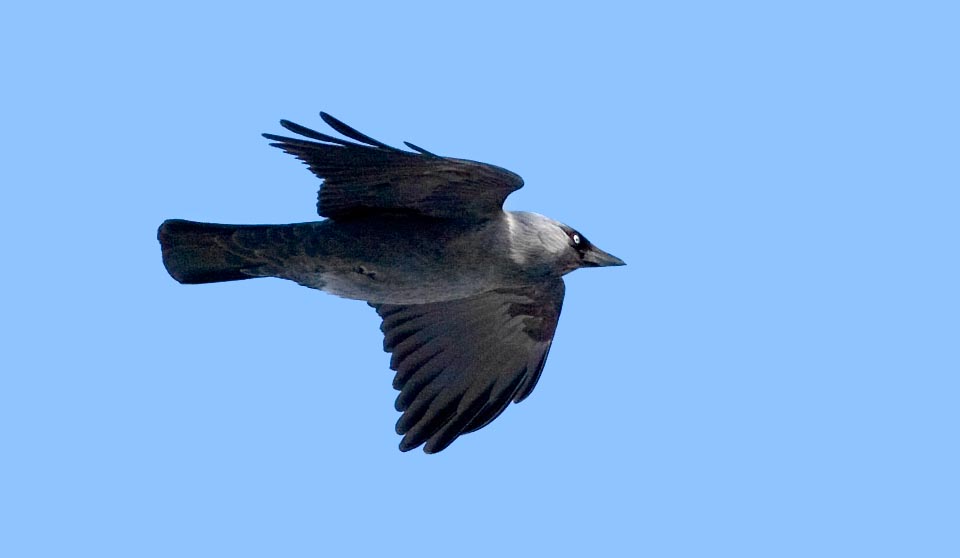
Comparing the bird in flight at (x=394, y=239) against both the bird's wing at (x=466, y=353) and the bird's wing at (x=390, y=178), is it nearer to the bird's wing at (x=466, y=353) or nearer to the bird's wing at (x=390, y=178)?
the bird's wing at (x=390, y=178)

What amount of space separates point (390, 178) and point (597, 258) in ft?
5.30

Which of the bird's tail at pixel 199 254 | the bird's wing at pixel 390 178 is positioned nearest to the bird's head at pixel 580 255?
the bird's wing at pixel 390 178

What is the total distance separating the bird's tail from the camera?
10.9 meters

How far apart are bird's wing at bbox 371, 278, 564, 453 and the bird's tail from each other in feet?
4.50

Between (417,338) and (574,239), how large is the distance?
5.35 ft

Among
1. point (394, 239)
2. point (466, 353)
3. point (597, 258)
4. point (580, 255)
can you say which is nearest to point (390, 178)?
point (394, 239)

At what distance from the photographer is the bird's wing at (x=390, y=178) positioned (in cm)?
1001

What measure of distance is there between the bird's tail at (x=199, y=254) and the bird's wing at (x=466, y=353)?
137cm

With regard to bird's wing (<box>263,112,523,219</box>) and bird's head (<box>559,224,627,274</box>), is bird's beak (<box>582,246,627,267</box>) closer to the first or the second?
bird's head (<box>559,224,627,274</box>)

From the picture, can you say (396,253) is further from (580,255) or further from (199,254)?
(199,254)

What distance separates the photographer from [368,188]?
10422 mm

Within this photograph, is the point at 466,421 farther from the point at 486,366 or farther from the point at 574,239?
the point at 574,239

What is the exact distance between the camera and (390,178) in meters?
10.3

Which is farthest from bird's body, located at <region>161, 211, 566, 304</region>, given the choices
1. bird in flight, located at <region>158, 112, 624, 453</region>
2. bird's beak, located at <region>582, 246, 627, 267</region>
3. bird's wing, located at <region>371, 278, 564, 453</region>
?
bird's wing, located at <region>371, 278, 564, 453</region>
